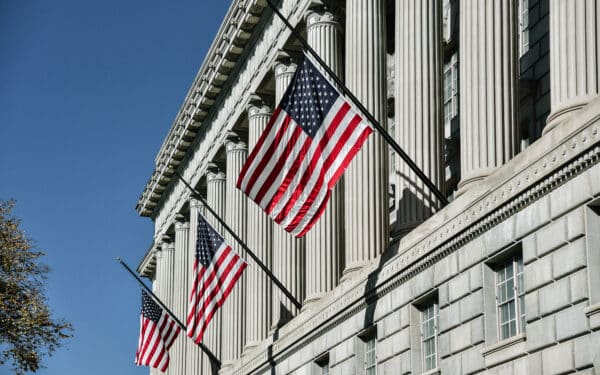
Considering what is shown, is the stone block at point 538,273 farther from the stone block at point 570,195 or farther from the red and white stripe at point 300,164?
the red and white stripe at point 300,164

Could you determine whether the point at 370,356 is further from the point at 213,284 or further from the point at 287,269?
the point at 287,269

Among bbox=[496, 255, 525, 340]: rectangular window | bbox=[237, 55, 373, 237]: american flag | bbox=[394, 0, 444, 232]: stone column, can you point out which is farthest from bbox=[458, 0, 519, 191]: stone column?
bbox=[394, 0, 444, 232]: stone column

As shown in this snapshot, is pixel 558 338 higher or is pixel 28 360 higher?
pixel 28 360

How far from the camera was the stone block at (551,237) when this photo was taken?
83.3 ft

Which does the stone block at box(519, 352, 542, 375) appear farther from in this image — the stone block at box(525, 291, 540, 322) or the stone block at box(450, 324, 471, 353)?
the stone block at box(450, 324, 471, 353)

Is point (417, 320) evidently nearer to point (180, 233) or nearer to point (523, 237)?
point (523, 237)

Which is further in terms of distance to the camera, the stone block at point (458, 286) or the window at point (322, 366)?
the window at point (322, 366)

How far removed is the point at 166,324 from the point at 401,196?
23.5m

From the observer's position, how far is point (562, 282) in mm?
25266

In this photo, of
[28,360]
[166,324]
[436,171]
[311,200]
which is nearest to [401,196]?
[436,171]

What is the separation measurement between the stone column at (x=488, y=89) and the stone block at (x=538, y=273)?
15.1 feet

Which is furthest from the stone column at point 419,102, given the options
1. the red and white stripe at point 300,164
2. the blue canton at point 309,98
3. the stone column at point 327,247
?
the stone column at point 327,247

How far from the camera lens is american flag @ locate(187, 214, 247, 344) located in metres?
44.2

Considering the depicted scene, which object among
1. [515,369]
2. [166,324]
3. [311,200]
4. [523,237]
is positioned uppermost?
[166,324]
